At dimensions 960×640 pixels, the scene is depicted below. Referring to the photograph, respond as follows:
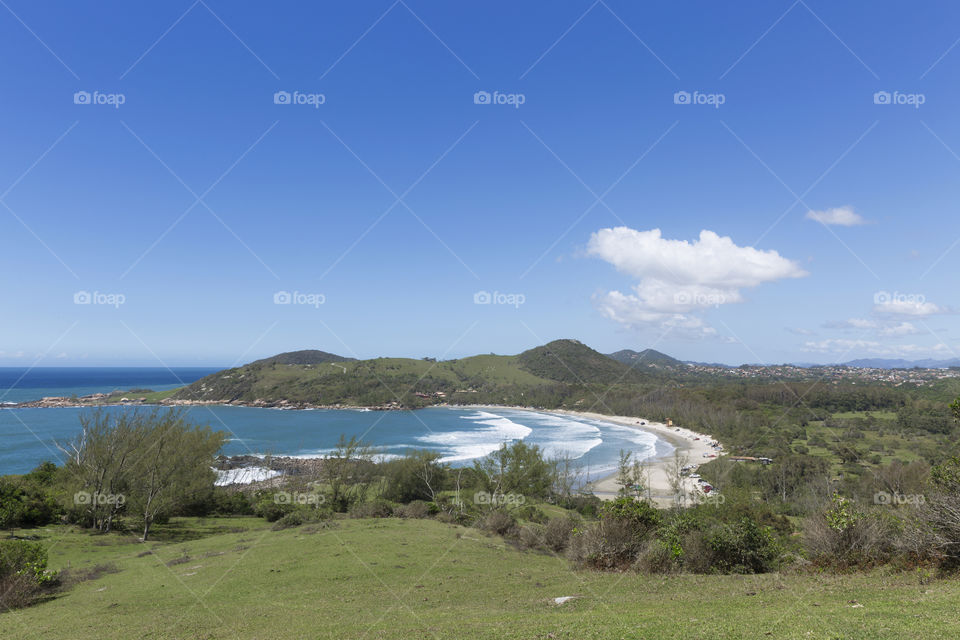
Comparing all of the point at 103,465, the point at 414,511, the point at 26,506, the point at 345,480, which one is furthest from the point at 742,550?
the point at 26,506

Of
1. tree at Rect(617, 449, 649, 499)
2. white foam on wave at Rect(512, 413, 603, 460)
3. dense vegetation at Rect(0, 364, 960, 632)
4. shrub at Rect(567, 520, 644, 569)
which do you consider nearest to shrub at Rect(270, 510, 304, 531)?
dense vegetation at Rect(0, 364, 960, 632)

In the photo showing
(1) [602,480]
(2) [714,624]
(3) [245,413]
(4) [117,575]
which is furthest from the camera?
(3) [245,413]

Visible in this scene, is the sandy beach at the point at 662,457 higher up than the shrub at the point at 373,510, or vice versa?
the shrub at the point at 373,510

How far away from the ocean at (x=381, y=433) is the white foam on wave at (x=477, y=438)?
0.19 m

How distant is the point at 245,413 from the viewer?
153 meters

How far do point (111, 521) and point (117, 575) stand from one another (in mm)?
14846

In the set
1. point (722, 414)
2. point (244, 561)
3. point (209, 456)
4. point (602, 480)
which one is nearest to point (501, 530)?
point (244, 561)

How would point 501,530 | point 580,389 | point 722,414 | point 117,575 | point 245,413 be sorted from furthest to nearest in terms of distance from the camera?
point 580,389
point 245,413
point 722,414
point 501,530
point 117,575

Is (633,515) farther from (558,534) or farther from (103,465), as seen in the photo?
(103,465)

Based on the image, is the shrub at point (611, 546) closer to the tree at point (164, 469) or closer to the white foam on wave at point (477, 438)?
the tree at point (164, 469)

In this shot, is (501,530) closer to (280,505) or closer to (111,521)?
(280,505)

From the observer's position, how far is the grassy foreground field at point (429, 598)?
31.3 feet

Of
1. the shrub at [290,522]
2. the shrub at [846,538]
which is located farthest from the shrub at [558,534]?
the shrub at [290,522]

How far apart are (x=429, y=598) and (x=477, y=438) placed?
298 feet
